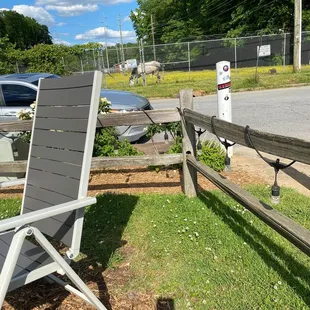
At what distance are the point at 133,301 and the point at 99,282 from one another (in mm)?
367

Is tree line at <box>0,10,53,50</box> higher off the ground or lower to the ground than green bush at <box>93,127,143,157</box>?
higher

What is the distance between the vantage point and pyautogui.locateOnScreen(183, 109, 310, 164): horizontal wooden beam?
1730 millimetres

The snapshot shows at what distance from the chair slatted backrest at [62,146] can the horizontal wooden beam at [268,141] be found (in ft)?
3.22

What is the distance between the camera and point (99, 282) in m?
2.73

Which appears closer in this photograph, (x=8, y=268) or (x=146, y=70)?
(x=8, y=268)

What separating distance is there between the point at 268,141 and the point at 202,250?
1335 mm

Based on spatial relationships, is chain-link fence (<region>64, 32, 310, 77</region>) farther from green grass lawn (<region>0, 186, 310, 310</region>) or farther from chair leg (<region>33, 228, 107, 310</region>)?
chair leg (<region>33, 228, 107, 310</region>)

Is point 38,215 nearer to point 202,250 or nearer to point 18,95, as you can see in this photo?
point 202,250

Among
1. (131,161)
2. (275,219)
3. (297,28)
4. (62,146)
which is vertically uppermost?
(297,28)

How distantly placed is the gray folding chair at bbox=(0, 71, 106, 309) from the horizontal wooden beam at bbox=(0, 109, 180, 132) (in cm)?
Result: 129

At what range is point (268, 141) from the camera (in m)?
2.03

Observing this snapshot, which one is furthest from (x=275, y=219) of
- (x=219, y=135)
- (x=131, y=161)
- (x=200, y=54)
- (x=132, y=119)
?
(x=200, y=54)

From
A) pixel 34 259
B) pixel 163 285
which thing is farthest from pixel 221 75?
pixel 34 259

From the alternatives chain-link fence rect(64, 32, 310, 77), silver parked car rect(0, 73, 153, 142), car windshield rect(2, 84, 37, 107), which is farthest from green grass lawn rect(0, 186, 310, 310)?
chain-link fence rect(64, 32, 310, 77)
